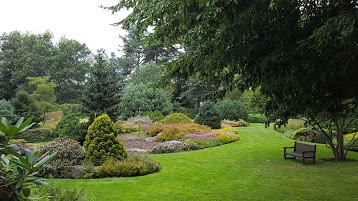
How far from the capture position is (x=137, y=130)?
20359 mm

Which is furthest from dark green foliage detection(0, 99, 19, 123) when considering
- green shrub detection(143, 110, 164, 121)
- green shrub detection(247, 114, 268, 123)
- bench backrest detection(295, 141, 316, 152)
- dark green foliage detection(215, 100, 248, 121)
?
green shrub detection(247, 114, 268, 123)

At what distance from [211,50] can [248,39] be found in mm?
638

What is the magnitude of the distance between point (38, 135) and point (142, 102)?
909cm

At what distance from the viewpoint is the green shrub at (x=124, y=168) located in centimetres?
890

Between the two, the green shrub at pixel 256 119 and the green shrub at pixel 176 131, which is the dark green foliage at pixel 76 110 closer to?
the green shrub at pixel 176 131

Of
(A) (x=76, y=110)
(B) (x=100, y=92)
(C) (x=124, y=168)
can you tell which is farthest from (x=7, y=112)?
(C) (x=124, y=168)

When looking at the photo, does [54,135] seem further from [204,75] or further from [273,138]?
[204,75]

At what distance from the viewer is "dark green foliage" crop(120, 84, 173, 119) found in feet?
84.6

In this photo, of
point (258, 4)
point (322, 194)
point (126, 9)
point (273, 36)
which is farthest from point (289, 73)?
point (322, 194)

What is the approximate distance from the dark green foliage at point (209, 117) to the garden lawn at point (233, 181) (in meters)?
9.33

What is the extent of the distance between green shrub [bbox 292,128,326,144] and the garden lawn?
14.2 feet

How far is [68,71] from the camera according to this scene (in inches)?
1657

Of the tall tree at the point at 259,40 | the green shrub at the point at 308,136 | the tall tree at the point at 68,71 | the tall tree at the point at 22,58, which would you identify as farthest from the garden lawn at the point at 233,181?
Result: the tall tree at the point at 68,71

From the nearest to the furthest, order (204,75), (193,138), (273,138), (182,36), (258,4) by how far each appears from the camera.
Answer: (258,4), (182,36), (204,75), (193,138), (273,138)
